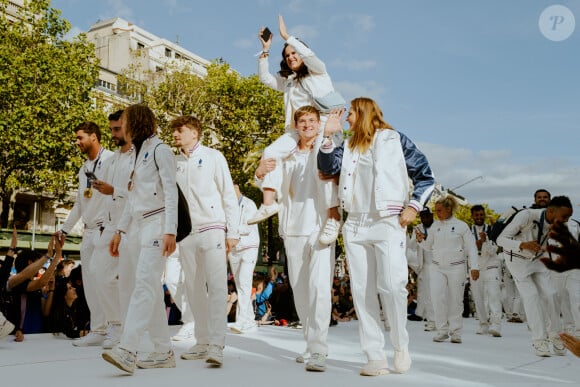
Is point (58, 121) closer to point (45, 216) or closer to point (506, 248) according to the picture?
point (45, 216)

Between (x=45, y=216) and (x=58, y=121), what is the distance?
16760 mm

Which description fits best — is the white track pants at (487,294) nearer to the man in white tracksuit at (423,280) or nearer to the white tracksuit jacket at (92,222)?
the man in white tracksuit at (423,280)

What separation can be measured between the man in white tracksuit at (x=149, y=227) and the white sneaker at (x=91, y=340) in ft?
6.99

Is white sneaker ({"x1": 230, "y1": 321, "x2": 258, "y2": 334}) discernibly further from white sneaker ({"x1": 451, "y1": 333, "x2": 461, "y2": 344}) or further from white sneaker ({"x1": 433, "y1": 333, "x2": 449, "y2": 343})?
white sneaker ({"x1": 451, "y1": 333, "x2": 461, "y2": 344})

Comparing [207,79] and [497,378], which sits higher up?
[207,79]

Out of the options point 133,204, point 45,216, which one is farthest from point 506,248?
point 45,216

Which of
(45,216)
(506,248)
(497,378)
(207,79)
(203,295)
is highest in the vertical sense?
(207,79)

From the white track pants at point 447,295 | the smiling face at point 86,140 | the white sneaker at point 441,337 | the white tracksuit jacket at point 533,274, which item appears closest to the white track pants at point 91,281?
the smiling face at point 86,140

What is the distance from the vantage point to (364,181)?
5.28 m

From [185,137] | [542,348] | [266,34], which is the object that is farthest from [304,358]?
[266,34]

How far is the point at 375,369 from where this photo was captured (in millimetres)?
4848

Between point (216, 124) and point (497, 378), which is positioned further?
point (216, 124)

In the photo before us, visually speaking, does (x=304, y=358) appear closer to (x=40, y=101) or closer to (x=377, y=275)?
(x=377, y=275)

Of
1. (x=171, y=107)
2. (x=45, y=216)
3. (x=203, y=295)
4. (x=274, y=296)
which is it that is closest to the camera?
(x=203, y=295)
